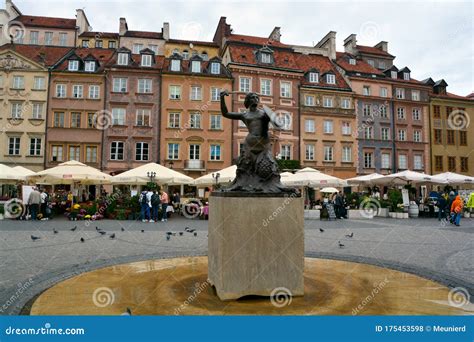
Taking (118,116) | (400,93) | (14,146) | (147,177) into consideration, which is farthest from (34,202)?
(400,93)

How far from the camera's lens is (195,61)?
3466cm

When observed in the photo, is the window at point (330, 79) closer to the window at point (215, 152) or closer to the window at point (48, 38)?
the window at point (215, 152)

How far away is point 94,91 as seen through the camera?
108ft

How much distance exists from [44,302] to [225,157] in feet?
97.8

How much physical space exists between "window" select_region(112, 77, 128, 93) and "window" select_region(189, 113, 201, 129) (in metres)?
6.75

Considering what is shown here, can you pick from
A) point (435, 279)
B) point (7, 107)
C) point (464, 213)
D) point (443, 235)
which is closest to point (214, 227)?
point (435, 279)

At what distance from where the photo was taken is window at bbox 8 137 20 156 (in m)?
31.5

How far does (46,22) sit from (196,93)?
2447 centimetres

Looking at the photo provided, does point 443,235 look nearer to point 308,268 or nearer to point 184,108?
point 308,268

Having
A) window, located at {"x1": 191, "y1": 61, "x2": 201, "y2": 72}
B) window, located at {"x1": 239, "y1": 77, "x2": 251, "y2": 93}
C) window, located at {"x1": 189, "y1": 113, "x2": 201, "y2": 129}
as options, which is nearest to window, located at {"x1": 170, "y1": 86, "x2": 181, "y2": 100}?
window, located at {"x1": 189, "y1": 113, "x2": 201, "y2": 129}

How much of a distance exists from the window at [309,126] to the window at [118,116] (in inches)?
724

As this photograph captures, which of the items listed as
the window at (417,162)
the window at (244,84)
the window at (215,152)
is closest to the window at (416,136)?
the window at (417,162)

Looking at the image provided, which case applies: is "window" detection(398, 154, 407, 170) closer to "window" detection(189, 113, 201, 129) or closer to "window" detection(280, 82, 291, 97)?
→ "window" detection(280, 82, 291, 97)

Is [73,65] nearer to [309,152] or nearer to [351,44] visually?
[309,152]
